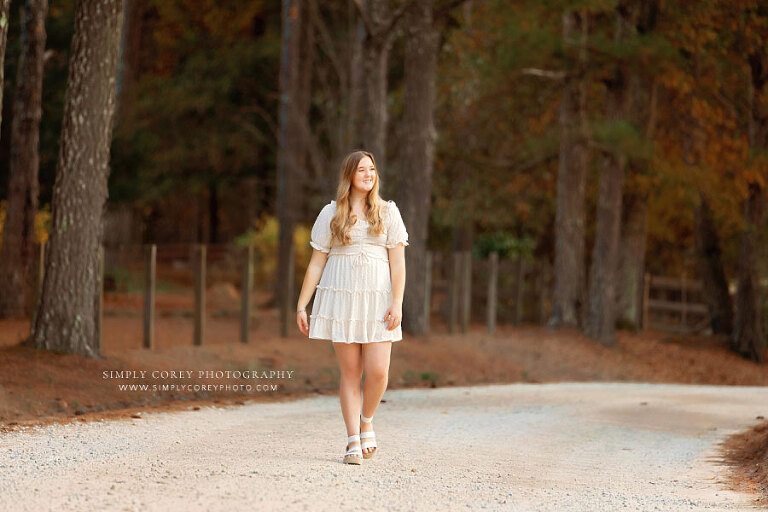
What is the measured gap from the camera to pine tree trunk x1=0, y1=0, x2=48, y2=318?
51.3 feet

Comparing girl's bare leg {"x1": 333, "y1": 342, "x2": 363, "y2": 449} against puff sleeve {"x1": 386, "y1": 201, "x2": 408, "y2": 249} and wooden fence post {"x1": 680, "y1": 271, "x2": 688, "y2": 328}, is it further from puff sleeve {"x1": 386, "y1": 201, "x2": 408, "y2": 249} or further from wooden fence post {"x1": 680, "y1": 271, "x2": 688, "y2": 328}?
wooden fence post {"x1": 680, "y1": 271, "x2": 688, "y2": 328}

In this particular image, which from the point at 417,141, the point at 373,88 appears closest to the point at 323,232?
the point at 373,88

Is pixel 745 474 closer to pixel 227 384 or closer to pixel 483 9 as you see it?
pixel 227 384

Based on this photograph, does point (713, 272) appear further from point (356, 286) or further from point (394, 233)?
point (356, 286)

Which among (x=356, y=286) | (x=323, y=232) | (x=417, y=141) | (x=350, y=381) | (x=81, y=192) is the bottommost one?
(x=350, y=381)

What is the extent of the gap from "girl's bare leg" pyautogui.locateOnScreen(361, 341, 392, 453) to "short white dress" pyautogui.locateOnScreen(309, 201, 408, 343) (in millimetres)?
88

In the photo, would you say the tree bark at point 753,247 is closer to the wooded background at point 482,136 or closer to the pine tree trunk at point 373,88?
the wooded background at point 482,136

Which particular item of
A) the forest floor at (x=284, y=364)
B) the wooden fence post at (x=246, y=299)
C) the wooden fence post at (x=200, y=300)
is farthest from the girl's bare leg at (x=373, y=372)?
the wooden fence post at (x=246, y=299)

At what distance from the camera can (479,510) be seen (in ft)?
21.1

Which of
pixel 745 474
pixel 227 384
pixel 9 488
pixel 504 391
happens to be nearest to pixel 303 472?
pixel 9 488

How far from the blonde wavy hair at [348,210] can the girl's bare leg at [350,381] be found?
2.38 ft

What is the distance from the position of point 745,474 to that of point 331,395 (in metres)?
5.45

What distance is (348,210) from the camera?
7664 millimetres

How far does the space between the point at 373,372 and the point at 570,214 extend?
552 inches
